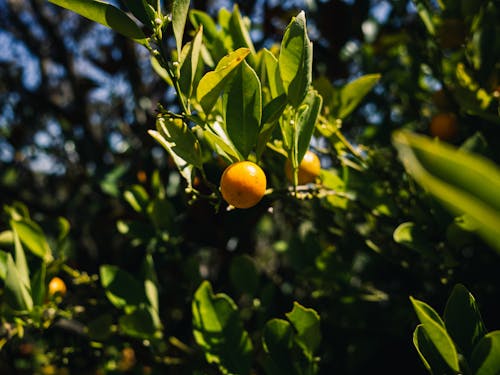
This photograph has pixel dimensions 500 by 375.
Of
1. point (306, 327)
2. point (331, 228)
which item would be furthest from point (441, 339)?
point (331, 228)

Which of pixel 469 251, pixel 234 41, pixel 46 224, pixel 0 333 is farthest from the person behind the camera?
pixel 46 224

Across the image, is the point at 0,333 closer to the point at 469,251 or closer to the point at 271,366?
the point at 271,366

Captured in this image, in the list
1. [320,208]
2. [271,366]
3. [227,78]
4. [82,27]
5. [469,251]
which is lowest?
[469,251]

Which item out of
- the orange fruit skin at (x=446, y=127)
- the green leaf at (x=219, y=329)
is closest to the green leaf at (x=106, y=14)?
the green leaf at (x=219, y=329)

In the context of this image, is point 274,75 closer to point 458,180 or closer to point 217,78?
point 217,78

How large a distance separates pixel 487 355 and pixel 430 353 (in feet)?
0.24

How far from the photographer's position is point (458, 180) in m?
0.28

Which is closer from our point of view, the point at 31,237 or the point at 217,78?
the point at 217,78

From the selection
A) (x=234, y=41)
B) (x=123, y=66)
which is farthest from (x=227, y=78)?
(x=123, y=66)

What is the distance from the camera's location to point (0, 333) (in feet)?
3.75

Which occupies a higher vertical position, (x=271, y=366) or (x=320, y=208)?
(x=320, y=208)

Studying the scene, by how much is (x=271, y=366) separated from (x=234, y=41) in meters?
0.67

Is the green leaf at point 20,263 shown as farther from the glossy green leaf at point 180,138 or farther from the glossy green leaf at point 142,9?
the glossy green leaf at point 142,9

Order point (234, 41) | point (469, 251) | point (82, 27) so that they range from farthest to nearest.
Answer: point (82, 27)
point (469, 251)
point (234, 41)
